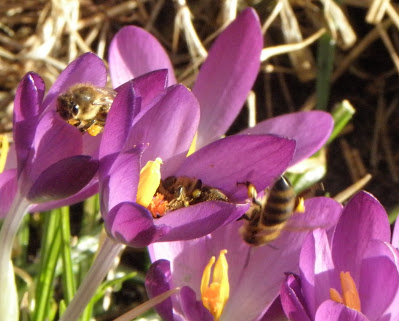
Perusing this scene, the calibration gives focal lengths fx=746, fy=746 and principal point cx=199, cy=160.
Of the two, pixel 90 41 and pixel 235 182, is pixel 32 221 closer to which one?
pixel 90 41

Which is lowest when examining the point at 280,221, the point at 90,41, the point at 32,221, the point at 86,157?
the point at 32,221

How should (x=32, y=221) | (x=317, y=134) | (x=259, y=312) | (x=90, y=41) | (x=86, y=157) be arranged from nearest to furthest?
(x=86, y=157)
(x=259, y=312)
(x=317, y=134)
(x=32, y=221)
(x=90, y=41)

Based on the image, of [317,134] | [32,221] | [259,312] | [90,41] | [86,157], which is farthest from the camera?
[90,41]

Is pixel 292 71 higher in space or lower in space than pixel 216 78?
lower

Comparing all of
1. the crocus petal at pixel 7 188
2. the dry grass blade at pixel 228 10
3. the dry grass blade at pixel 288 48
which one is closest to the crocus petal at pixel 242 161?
the crocus petal at pixel 7 188

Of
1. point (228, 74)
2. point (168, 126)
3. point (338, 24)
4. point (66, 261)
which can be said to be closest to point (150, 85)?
point (168, 126)

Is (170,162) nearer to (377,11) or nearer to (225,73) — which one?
(225,73)

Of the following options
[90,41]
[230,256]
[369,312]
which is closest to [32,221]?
[90,41]
